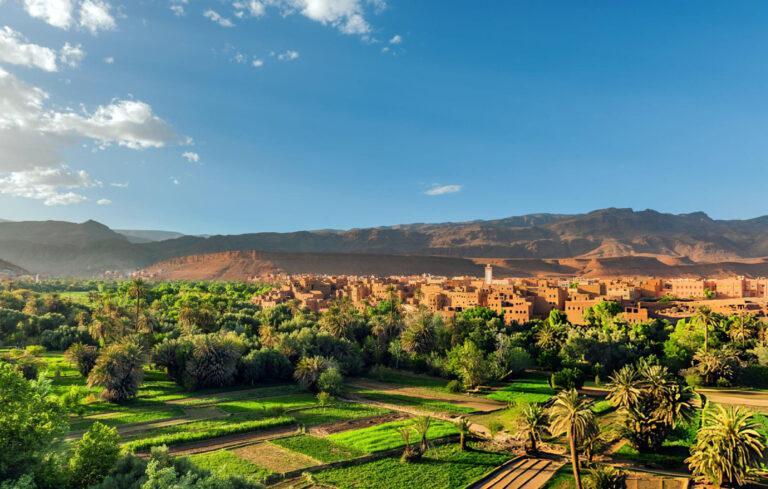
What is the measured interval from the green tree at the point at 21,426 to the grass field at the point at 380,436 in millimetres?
14423

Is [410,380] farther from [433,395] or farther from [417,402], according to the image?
[417,402]

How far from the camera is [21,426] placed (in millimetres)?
14719

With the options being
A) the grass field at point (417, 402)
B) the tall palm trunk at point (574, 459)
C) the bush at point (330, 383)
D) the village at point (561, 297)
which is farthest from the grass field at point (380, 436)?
the village at point (561, 297)

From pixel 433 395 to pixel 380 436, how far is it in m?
10.6

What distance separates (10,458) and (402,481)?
50.1 ft

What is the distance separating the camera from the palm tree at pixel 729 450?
1967cm

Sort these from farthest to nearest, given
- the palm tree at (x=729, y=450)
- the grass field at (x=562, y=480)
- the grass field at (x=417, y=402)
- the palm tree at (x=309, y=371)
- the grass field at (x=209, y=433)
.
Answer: the palm tree at (x=309, y=371)
the grass field at (x=417, y=402)
the grass field at (x=209, y=433)
the grass field at (x=562, y=480)
the palm tree at (x=729, y=450)

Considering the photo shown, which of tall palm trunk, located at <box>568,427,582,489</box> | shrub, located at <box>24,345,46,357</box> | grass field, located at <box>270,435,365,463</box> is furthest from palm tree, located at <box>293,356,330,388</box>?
shrub, located at <box>24,345,46,357</box>

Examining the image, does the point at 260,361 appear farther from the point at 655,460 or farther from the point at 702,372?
the point at 702,372

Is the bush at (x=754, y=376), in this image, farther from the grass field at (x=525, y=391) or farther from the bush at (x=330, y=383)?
the bush at (x=330, y=383)

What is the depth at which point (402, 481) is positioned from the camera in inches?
840

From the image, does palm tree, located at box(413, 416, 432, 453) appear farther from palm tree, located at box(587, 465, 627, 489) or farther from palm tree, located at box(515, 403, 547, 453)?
palm tree, located at box(587, 465, 627, 489)

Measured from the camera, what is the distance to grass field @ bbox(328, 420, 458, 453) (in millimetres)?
25047

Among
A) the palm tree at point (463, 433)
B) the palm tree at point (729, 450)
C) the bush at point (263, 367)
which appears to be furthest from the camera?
the bush at point (263, 367)
